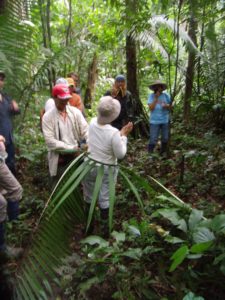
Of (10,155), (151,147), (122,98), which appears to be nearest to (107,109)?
(10,155)

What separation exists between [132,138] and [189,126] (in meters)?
1.31

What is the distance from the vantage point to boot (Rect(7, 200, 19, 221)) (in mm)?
3511

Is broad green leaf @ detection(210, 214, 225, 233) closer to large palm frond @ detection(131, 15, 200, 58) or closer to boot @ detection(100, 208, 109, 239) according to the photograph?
boot @ detection(100, 208, 109, 239)

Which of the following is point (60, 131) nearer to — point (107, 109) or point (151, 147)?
point (107, 109)

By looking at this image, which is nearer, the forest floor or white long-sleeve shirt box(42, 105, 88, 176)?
white long-sleeve shirt box(42, 105, 88, 176)

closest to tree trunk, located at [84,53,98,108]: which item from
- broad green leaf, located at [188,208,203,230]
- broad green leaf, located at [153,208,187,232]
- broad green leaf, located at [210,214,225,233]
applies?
broad green leaf, located at [153,208,187,232]

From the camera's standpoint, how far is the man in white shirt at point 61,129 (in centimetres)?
340

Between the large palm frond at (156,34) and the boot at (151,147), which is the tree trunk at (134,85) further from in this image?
the boot at (151,147)

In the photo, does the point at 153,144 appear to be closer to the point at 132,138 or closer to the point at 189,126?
the point at 132,138

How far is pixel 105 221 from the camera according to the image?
11.0 ft

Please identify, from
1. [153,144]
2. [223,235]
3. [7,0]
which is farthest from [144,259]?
[153,144]

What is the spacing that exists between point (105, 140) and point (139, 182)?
110cm

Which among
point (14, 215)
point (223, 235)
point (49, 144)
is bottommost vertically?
point (14, 215)

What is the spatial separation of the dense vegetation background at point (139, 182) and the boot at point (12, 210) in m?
0.12
